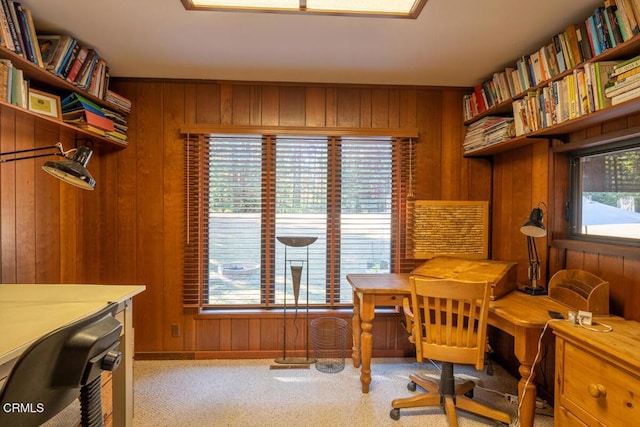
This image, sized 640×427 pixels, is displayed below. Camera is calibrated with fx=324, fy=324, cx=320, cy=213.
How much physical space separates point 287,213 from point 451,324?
62.8 inches

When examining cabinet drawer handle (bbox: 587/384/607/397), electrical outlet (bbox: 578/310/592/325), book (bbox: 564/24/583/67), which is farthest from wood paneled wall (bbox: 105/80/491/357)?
cabinet drawer handle (bbox: 587/384/607/397)

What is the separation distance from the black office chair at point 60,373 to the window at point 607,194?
2490 mm

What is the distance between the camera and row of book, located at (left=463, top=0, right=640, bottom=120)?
1.54 m

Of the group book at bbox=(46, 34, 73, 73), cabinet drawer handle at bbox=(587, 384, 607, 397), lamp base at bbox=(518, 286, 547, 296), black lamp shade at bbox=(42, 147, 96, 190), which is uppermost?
→ book at bbox=(46, 34, 73, 73)

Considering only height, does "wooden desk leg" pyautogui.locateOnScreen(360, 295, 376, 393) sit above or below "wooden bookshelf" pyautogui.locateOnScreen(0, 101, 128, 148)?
below

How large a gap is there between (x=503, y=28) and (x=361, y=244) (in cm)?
187

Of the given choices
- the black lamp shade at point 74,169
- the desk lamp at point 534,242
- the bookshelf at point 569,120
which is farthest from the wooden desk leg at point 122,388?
the bookshelf at point 569,120

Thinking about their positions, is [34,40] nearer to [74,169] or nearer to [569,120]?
[74,169]

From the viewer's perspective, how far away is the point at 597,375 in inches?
52.7

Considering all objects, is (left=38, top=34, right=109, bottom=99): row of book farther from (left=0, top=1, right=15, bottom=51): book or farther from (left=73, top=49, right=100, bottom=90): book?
(left=0, top=1, right=15, bottom=51): book

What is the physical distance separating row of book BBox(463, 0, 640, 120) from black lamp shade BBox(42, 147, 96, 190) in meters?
2.65

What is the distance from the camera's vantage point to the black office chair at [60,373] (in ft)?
2.43

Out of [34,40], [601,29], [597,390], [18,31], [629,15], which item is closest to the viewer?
[597,390]

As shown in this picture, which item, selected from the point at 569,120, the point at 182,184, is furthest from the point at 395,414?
the point at 182,184
